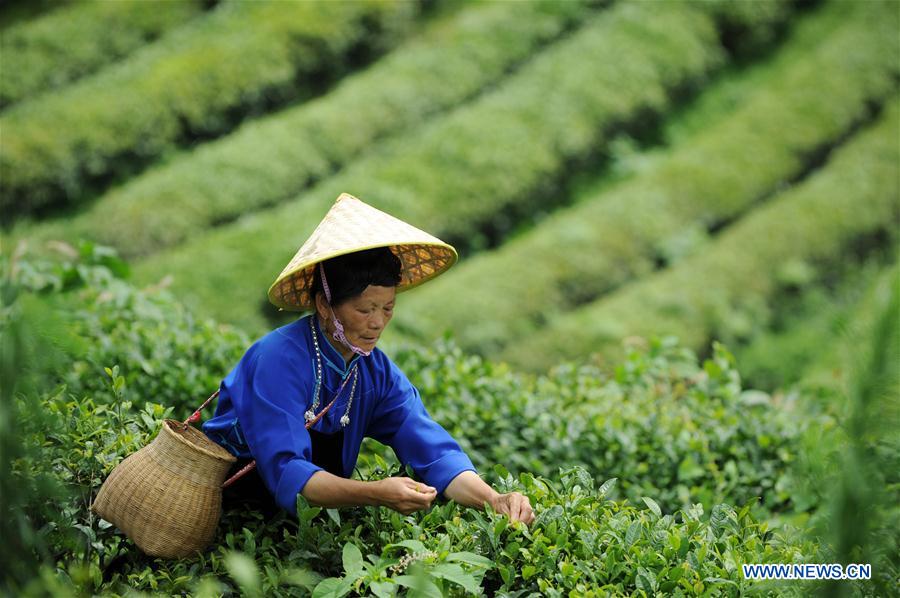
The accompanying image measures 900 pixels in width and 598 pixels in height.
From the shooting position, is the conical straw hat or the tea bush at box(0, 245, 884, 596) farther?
the conical straw hat

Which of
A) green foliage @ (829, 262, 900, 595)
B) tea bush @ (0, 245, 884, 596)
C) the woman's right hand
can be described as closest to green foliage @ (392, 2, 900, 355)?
tea bush @ (0, 245, 884, 596)

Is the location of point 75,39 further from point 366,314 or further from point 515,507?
point 515,507

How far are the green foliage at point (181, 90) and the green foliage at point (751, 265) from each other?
407cm

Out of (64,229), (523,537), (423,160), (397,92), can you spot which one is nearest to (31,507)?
(523,537)

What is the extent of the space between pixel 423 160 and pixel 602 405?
4.96m

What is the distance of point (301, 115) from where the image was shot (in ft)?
30.2

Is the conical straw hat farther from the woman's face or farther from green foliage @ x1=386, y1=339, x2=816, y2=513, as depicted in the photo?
green foliage @ x1=386, y1=339, x2=816, y2=513

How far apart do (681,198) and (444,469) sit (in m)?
6.80

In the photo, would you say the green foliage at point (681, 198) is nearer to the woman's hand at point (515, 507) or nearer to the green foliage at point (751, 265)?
the green foliage at point (751, 265)

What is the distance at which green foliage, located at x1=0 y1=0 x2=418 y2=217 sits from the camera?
8.09 metres

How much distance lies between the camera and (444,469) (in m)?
2.71

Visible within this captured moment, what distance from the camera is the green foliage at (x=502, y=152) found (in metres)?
7.44

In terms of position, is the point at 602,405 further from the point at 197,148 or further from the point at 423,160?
the point at 197,148

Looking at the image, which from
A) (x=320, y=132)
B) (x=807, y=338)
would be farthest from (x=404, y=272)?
(x=320, y=132)
